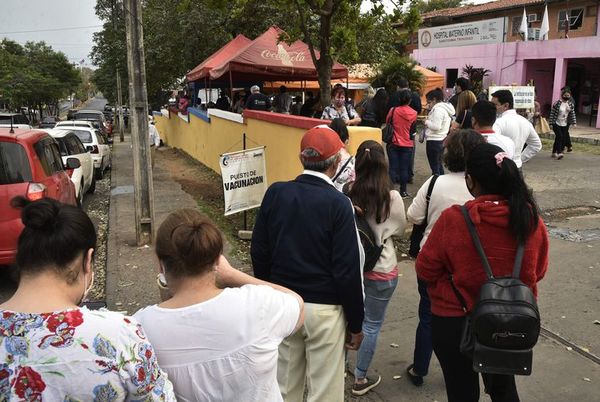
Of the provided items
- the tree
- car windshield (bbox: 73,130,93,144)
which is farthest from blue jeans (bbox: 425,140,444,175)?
the tree

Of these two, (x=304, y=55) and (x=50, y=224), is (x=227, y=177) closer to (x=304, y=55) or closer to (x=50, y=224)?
(x=50, y=224)

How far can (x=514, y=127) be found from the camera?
5473mm

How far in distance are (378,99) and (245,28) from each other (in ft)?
38.8

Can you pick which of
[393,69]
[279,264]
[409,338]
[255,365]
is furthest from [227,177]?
[393,69]

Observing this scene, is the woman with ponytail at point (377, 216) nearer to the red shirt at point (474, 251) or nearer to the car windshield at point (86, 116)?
the red shirt at point (474, 251)

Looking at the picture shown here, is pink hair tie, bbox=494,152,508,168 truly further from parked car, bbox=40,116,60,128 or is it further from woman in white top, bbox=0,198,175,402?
parked car, bbox=40,116,60,128

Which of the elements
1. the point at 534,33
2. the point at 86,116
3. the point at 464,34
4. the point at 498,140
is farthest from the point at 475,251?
the point at 86,116

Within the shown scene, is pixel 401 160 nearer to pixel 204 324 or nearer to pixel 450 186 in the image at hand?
pixel 450 186

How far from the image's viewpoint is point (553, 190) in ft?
31.5

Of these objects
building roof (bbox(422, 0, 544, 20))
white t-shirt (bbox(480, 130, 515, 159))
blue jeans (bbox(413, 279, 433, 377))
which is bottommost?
blue jeans (bbox(413, 279, 433, 377))

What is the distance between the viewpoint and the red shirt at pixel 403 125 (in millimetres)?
8328

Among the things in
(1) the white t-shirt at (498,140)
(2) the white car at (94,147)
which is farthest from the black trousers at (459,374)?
(2) the white car at (94,147)

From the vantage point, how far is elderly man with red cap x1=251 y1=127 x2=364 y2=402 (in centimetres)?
266

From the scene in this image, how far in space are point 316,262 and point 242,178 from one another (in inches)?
167
